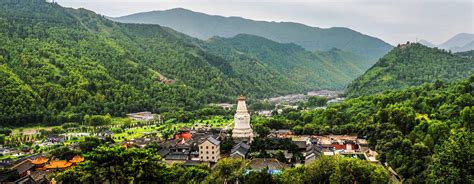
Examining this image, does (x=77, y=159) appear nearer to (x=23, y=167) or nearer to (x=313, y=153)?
(x=23, y=167)

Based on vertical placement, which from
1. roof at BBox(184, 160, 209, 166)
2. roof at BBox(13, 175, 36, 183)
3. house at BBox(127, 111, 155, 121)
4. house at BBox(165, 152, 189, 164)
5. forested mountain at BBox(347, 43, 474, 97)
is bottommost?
house at BBox(127, 111, 155, 121)

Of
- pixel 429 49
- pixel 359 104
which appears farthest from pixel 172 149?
pixel 429 49

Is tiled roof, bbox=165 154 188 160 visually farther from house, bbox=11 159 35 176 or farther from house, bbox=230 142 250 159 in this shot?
house, bbox=11 159 35 176

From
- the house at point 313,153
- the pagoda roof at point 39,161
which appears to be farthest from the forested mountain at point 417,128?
the pagoda roof at point 39,161

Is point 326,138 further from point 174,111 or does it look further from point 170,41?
point 170,41

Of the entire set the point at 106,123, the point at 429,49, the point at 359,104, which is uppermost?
the point at 429,49

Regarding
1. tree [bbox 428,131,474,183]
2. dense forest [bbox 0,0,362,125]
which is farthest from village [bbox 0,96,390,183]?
dense forest [bbox 0,0,362,125]
